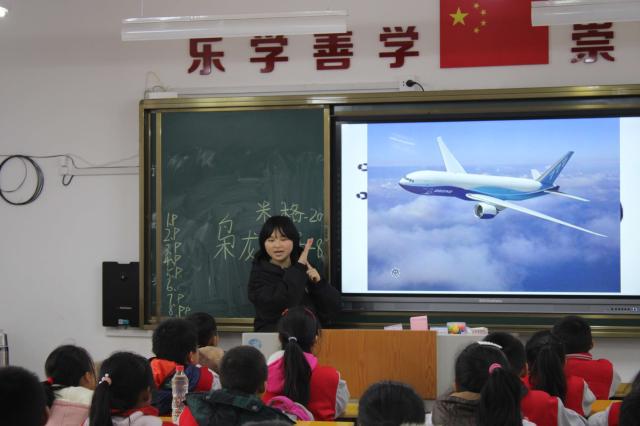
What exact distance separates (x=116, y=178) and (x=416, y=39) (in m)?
2.20

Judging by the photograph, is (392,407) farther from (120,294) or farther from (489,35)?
(120,294)

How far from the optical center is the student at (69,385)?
2762 mm

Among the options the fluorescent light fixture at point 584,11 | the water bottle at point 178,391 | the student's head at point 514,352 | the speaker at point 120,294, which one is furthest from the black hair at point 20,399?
the speaker at point 120,294

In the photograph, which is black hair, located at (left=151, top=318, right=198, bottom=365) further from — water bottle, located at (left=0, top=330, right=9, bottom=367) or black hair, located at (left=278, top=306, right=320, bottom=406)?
water bottle, located at (left=0, top=330, right=9, bottom=367)

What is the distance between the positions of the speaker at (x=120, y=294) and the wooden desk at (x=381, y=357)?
2.16 meters

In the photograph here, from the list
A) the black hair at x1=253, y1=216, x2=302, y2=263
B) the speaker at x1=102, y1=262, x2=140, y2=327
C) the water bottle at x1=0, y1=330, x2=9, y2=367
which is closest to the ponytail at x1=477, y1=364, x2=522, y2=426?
the black hair at x1=253, y1=216, x2=302, y2=263

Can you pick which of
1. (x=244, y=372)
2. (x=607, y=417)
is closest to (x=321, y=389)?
(x=244, y=372)

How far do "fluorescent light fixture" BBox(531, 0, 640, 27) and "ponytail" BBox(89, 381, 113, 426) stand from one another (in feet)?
10.3

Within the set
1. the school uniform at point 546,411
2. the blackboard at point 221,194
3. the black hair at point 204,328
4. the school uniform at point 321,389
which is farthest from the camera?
the blackboard at point 221,194

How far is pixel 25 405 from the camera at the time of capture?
192 cm

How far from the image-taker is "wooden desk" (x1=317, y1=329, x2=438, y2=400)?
11.8 feet

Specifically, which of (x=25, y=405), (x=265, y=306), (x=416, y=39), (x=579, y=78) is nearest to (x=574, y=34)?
(x=579, y=78)

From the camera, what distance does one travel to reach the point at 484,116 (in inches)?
201

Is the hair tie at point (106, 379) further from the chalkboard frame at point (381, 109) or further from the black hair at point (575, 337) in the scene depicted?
the chalkboard frame at point (381, 109)
